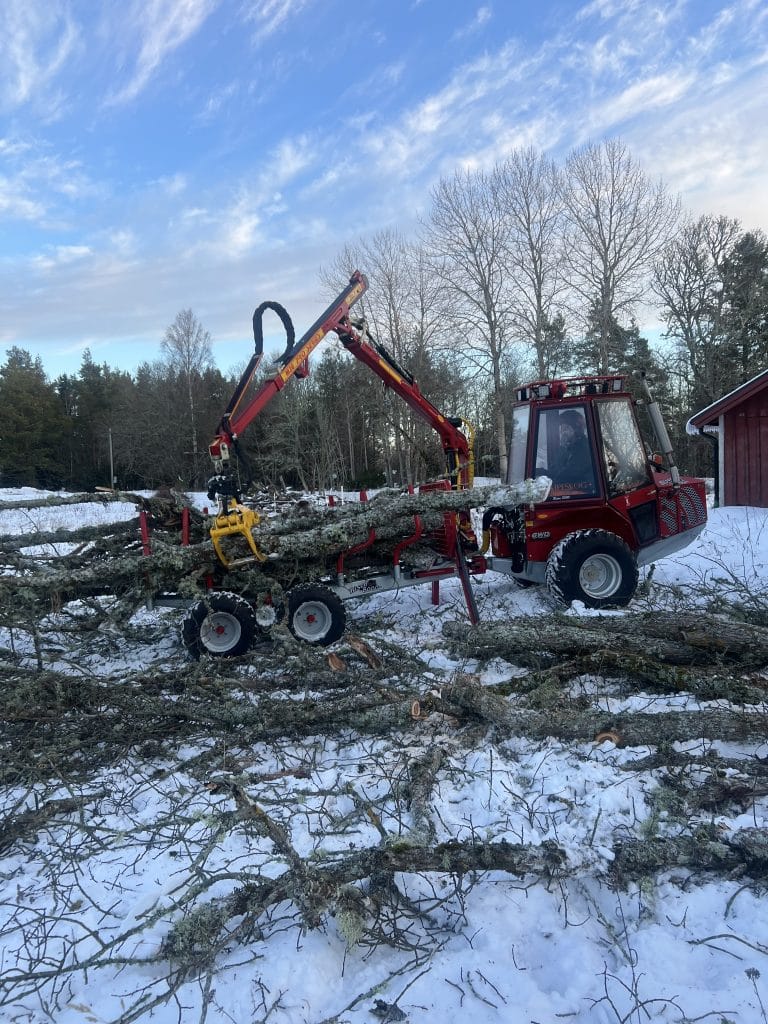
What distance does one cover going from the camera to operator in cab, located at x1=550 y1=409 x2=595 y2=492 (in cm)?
718

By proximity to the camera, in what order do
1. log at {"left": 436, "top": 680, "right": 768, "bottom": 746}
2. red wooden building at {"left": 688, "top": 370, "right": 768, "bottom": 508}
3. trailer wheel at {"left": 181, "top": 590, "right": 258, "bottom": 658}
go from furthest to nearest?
red wooden building at {"left": 688, "top": 370, "right": 768, "bottom": 508}, trailer wheel at {"left": 181, "top": 590, "right": 258, "bottom": 658}, log at {"left": 436, "top": 680, "right": 768, "bottom": 746}

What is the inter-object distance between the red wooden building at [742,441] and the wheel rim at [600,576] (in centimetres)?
986

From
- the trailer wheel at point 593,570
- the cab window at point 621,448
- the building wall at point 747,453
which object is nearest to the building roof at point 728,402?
the building wall at point 747,453

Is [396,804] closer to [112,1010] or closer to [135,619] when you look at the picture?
[112,1010]

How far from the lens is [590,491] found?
23.5 ft

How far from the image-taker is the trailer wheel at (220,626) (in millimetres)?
6000

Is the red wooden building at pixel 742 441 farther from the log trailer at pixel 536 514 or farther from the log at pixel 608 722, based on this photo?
the log at pixel 608 722

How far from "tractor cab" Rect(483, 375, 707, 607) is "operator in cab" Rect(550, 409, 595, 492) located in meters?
0.01

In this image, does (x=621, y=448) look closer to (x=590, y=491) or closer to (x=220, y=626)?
(x=590, y=491)

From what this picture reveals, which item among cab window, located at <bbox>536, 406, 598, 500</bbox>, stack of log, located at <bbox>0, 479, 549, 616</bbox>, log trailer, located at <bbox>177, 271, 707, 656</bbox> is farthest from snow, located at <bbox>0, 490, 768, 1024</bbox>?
cab window, located at <bbox>536, 406, 598, 500</bbox>

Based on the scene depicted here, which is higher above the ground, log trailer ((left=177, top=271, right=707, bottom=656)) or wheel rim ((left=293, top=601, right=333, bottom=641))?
log trailer ((left=177, top=271, right=707, bottom=656))

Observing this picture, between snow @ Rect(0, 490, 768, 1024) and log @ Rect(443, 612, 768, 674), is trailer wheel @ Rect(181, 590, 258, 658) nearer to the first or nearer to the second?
snow @ Rect(0, 490, 768, 1024)

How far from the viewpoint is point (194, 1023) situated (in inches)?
86.1

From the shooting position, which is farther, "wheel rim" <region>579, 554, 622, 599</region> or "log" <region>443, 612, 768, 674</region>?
"wheel rim" <region>579, 554, 622, 599</region>
